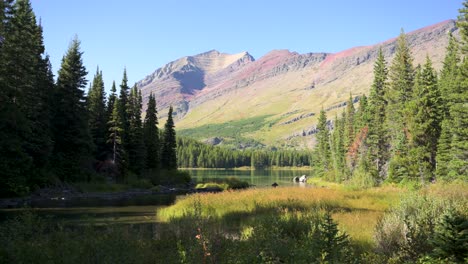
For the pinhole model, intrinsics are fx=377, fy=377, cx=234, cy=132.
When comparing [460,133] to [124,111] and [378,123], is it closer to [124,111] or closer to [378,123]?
[378,123]

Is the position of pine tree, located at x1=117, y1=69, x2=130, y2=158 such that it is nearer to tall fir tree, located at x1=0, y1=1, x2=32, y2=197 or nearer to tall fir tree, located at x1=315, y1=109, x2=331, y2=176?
tall fir tree, located at x1=0, y1=1, x2=32, y2=197

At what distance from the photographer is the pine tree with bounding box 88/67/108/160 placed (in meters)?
57.7

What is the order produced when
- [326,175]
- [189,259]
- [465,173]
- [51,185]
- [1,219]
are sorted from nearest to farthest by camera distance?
[189,259] → [1,219] → [465,173] → [51,185] → [326,175]

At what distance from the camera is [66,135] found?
4772 cm

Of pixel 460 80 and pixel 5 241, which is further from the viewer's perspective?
pixel 460 80

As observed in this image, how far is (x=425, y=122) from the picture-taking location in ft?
145

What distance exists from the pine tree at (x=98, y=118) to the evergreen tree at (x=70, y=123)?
23.8ft

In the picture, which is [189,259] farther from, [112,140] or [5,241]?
[112,140]

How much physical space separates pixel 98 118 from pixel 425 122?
46243 millimetres

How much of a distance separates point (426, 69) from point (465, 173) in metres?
15.8

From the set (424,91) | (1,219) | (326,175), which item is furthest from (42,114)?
(326,175)

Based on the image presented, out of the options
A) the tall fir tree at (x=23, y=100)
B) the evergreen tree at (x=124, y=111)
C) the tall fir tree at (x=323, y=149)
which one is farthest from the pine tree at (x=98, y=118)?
the tall fir tree at (x=323, y=149)

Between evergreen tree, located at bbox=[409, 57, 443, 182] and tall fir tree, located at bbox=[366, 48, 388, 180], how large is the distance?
50.8 ft

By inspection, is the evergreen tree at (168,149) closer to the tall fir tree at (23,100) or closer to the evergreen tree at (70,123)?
the evergreen tree at (70,123)
